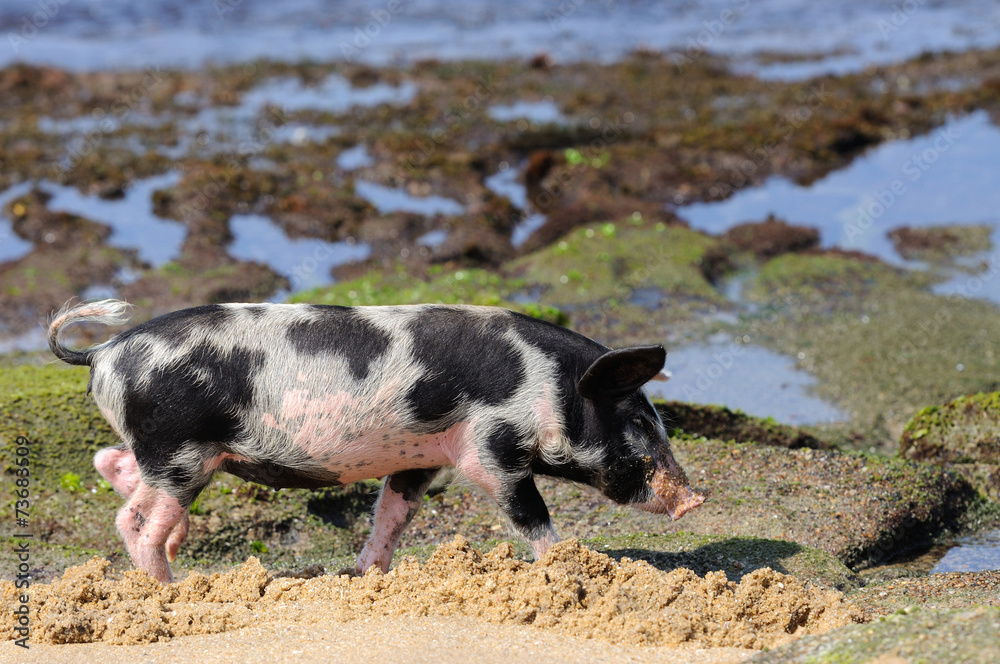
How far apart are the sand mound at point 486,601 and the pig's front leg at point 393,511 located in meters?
0.74

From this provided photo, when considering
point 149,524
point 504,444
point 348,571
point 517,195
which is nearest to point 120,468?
point 149,524

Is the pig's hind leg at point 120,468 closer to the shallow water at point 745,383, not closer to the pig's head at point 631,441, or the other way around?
the pig's head at point 631,441

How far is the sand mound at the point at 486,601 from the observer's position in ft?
15.9

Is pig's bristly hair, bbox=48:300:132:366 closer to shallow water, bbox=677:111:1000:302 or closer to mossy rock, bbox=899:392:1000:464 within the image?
→ mossy rock, bbox=899:392:1000:464

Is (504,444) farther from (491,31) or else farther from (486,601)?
(491,31)

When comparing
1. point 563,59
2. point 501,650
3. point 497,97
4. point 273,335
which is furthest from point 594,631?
point 563,59

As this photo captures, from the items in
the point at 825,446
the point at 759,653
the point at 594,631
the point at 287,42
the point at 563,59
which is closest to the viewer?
the point at 759,653

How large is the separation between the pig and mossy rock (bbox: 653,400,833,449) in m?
2.63

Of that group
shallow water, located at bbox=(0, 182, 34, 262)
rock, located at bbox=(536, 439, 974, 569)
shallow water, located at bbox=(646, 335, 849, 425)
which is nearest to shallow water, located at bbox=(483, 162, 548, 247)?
shallow water, located at bbox=(646, 335, 849, 425)

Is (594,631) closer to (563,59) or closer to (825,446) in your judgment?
(825,446)

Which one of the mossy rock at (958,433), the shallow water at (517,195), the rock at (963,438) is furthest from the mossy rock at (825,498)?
the shallow water at (517,195)

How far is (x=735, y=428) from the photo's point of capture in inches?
335

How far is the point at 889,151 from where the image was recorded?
1967cm

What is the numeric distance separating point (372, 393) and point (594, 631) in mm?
1691
